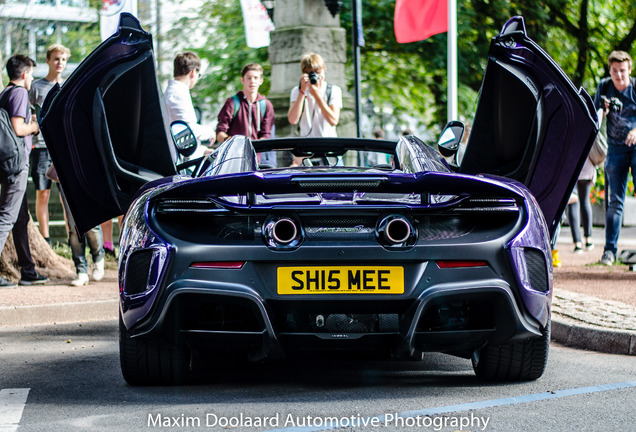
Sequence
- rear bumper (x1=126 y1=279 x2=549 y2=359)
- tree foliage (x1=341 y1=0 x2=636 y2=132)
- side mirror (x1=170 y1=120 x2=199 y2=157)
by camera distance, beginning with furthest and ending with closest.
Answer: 1. tree foliage (x1=341 y1=0 x2=636 y2=132)
2. side mirror (x1=170 y1=120 x2=199 y2=157)
3. rear bumper (x1=126 y1=279 x2=549 y2=359)

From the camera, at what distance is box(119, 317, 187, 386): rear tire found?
487 cm

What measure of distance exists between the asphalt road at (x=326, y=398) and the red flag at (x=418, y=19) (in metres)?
9.06

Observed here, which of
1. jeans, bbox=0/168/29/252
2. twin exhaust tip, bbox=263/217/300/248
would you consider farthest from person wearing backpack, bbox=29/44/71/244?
twin exhaust tip, bbox=263/217/300/248

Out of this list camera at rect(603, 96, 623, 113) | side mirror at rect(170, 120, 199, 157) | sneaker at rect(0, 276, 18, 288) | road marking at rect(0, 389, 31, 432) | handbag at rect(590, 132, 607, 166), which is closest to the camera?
road marking at rect(0, 389, 31, 432)

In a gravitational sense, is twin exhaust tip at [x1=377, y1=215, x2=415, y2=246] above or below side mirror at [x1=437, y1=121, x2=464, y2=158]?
below

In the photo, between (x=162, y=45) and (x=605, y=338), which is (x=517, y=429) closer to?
(x=605, y=338)

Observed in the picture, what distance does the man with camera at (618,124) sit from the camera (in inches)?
407

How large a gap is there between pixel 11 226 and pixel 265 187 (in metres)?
5.19

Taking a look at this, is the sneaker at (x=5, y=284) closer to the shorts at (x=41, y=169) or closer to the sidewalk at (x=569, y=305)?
the sidewalk at (x=569, y=305)

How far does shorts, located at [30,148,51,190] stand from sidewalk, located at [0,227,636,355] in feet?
5.47

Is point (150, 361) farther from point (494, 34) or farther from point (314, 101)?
point (494, 34)

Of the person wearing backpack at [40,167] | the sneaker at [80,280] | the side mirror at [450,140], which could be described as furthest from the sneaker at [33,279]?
the side mirror at [450,140]

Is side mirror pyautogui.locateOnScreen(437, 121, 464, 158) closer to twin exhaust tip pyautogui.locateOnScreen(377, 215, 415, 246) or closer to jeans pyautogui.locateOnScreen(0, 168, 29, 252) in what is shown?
twin exhaust tip pyautogui.locateOnScreen(377, 215, 415, 246)

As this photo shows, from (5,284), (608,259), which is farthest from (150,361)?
(608,259)
